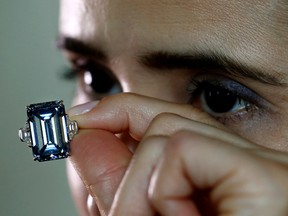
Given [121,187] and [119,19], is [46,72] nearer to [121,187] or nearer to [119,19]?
[119,19]

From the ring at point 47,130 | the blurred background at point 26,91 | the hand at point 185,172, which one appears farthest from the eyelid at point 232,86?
the blurred background at point 26,91

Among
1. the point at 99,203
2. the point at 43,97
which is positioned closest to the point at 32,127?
the point at 99,203

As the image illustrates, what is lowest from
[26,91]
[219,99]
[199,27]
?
[26,91]

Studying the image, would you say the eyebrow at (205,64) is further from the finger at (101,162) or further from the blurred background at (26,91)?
the blurred background at (26,91)

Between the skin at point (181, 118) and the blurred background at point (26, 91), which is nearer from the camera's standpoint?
the skin at point (181, 118)

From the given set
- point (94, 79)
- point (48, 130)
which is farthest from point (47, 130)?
point (94, 79)

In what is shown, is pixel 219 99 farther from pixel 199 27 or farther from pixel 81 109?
pixel 81 109

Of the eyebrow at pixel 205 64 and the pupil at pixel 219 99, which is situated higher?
the eyebrow at pixel 205 64

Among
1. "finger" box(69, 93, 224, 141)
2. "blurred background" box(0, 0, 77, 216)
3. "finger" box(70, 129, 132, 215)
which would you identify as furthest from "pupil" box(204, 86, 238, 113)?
"blurred background" box(0, 0, 77, 216)
